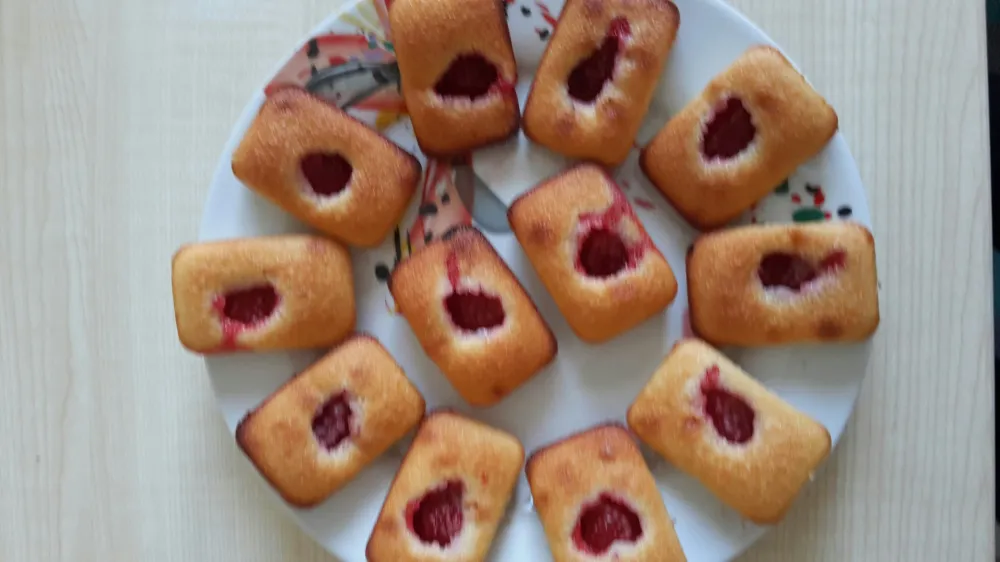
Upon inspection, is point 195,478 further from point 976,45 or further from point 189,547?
point 976,45

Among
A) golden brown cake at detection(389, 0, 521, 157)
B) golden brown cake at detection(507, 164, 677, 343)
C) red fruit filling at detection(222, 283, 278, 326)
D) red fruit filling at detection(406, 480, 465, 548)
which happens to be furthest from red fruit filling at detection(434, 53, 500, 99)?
red fruit filling at detection(406, 480, 465, 548)

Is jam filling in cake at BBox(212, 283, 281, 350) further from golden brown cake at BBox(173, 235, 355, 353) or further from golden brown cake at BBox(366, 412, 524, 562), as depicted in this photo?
golden brown cake at BBox(366, 412, 524, 562)

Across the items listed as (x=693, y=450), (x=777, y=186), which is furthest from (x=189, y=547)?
(x=777, y=186)

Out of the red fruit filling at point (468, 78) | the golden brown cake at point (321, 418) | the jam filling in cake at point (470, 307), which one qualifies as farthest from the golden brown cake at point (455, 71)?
the golden brown cake at point (321, 418)

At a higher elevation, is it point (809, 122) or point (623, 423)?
point (809, 122)

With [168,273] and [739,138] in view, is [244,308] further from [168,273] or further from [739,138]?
[739,138]

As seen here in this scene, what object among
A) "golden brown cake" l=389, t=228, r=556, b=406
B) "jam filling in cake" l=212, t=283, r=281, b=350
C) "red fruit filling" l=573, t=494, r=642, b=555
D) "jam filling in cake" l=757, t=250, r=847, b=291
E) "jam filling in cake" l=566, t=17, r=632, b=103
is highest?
"jam filling in cake" l=566, t=17, r=632, b=103
